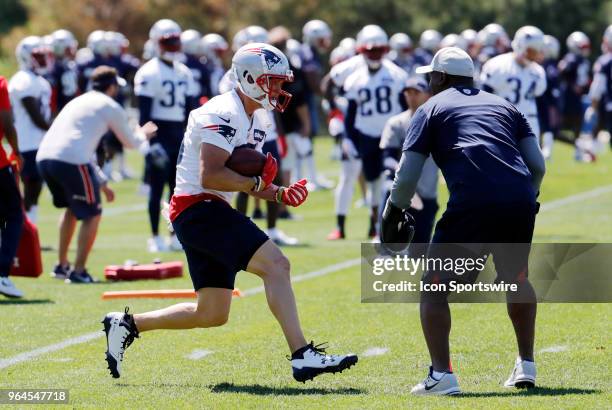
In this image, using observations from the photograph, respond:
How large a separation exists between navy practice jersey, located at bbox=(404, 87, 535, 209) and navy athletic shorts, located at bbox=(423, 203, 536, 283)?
0.05 metres

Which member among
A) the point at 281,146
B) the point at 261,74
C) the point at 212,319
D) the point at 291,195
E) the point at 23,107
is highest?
the point at 261,74

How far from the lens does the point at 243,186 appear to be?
21.8 ft

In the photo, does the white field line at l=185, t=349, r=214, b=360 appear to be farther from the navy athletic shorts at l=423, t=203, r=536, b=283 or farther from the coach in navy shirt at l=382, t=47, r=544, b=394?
the navy athletic shorts at l=423, t=203, r=536, b=283

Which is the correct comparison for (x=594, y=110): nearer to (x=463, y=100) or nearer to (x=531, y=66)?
(x=531, y=66)

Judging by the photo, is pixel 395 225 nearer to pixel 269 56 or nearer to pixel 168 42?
pixel 269 56

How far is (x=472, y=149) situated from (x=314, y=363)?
1.27 meters

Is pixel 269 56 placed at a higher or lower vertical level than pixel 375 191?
higher

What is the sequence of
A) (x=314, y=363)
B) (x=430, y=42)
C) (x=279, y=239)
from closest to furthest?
(x=314, y=363)
(x=279, y=239)
(x=430, y=42)

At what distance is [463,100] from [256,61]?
1039mm

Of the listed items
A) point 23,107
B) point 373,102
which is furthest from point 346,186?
point 23,107

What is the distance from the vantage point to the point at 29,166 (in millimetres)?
13852

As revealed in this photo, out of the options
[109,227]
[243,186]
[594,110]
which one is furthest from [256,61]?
[594,110]

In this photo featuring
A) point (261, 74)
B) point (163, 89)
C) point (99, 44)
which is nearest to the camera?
point (261, 74)

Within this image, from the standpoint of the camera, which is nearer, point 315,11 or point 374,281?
point 374,281
